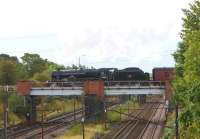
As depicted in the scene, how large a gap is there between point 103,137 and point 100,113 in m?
21.0

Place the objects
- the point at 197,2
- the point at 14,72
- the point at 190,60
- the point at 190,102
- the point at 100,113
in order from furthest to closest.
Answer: the point at 14,72
the point at 100,113
the point at 197,2
the point at 190,60
the point at 190,102

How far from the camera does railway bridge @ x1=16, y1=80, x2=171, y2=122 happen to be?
84188mm

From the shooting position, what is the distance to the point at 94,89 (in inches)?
3430

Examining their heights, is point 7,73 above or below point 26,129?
above

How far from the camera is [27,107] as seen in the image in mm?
95188

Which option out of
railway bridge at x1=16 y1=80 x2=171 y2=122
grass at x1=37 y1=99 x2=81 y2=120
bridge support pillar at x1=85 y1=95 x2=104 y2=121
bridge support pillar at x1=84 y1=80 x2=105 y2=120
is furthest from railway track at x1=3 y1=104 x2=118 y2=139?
grass at x1=37 y1=99 x2=81 y2=120

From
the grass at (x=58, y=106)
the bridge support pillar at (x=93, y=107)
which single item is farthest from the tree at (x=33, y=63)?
the bridge support pillar at (x=93, y=107)

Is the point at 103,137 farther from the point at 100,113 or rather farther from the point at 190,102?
the point at 190,102

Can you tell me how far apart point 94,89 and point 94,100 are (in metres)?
1.77

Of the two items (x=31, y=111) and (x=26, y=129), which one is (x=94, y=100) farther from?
(x=26, y=129)

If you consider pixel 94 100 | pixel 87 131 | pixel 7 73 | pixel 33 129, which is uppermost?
pixel 7 73

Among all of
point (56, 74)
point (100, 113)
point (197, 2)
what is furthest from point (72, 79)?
point (197, 2)

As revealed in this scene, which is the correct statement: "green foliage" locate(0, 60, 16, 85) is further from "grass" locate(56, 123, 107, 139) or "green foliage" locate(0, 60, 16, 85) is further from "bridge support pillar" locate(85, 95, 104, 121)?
"grass" locate(56, 123, 107, 139)

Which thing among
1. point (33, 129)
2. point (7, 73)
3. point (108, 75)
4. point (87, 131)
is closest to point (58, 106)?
point (7, 73)
